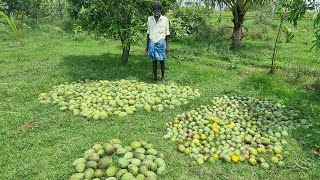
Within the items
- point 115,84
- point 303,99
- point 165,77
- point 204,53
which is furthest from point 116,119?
point 204,53

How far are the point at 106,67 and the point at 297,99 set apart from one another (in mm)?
6132

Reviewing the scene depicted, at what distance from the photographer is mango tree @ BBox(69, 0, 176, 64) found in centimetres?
892

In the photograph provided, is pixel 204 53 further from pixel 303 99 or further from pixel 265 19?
pixel 265 19

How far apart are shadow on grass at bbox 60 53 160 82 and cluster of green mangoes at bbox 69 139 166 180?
166 inches

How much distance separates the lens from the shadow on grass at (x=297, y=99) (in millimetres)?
5446

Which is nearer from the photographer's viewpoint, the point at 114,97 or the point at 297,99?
the point at 114,97

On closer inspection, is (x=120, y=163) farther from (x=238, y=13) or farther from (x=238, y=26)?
(x=238, y=13)

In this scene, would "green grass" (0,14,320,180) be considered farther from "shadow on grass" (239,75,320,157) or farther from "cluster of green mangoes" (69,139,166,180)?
"cluster of green mangoes" (69,139,166,180)

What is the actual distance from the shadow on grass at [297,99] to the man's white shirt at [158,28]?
276cm

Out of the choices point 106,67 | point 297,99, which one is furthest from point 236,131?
point 106,67

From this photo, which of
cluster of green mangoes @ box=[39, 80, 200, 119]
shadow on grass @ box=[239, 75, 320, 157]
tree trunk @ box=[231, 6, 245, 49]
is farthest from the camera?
tree trunk @ box=[231, 6, 245, 49]

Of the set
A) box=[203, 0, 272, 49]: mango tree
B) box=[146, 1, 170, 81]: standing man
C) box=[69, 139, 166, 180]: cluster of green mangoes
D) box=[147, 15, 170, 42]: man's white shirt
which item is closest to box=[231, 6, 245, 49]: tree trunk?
box=[203, 0, 272, 49]: mango tree

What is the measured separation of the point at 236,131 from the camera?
215 inches

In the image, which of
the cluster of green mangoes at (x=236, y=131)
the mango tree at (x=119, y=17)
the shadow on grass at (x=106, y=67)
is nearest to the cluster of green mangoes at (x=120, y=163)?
the cluster of green mangoes at (x=236, y=131)
